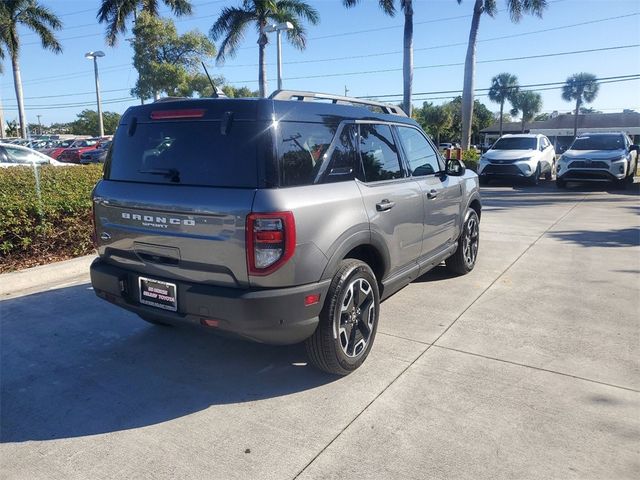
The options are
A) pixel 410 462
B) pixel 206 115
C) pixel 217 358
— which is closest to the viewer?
pixel 410 462

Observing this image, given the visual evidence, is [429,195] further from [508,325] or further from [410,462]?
[410,462]

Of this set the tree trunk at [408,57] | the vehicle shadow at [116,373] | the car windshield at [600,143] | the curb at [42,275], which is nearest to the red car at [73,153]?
the tree trunk at [408,57]

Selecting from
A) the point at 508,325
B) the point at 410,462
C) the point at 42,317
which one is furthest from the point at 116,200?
the point at 508,325

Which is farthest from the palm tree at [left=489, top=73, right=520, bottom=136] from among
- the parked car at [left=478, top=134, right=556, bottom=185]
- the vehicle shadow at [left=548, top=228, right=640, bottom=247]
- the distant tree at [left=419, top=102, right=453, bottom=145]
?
the vehicle shadow at [left=548, top=228, right=640, bottom=247]

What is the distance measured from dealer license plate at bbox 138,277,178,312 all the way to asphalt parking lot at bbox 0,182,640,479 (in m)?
0.62

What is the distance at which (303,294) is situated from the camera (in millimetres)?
2994

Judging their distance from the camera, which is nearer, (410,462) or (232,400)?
→ (410,462)

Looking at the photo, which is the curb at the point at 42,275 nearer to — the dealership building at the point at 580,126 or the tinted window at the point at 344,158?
the tinted window at the point at 344,158

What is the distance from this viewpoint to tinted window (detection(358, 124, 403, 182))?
147 inches

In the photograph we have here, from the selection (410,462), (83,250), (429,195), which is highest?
(429,195)

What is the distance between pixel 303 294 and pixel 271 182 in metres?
0.70

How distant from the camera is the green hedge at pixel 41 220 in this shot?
5879 mm

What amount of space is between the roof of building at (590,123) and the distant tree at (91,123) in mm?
58996

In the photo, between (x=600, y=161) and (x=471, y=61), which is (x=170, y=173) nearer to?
(x=600, y=161)
